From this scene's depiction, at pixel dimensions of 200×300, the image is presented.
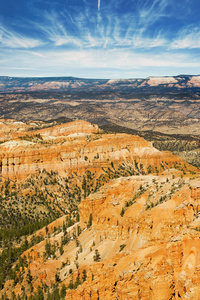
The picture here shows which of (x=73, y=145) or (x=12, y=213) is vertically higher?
(x=73, y=145)

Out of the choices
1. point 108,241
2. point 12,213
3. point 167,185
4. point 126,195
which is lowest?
point 12,213

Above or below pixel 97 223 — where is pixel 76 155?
above

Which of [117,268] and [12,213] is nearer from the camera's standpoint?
[117,268]

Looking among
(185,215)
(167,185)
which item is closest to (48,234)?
(167,185)

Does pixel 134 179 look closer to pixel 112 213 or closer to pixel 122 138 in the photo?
pixel 112 213

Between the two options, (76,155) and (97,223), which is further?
(76,155)

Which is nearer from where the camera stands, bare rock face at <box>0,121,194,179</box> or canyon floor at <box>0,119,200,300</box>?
canyon floor at <box>0,119,200,300</box>

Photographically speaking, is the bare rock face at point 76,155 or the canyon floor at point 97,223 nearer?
the canyon floor at point 97,223

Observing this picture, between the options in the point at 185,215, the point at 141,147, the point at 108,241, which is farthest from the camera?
the point at 141,147
